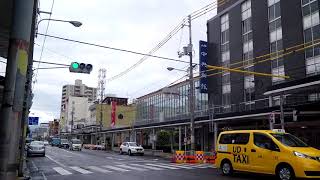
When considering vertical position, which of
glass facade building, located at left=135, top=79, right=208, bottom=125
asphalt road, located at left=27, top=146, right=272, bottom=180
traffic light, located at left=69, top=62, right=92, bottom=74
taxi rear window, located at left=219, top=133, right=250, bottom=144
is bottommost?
asphalt road, located at left=27, top=146, right=272, bottom=180

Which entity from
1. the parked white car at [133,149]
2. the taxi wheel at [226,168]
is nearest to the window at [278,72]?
the parked white car at [133,149]

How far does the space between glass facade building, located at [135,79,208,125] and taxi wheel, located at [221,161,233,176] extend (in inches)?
768

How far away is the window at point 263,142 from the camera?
15.3 meters

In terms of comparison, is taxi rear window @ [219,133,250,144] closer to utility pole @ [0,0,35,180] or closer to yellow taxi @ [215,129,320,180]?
yellow taxi @ [215,129,320,180]

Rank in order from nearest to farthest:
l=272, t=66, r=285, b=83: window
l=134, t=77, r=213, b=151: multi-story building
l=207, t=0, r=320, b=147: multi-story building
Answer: l=207, t=0, r=320, b=147: multi-story building < l=272, t=66, r=285, b=83: window < l=134, t=77, r=213, b=151: multi-story building

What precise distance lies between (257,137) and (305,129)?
1824 centimetres

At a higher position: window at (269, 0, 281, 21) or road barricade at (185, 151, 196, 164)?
window at (269, 0, 281, 21)

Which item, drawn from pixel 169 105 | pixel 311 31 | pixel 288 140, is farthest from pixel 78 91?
pixel 288 140

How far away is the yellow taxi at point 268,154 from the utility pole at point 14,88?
1110 centimetres

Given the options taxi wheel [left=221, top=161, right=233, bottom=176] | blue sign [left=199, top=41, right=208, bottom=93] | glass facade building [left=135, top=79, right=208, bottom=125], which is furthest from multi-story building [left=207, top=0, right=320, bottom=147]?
taxi wheel [left=221, top=161, right=233, bottom=176]

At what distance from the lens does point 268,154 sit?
602 inches

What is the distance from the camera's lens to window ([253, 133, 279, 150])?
15.3 meters

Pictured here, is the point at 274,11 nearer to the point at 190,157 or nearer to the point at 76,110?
the point at 190,157

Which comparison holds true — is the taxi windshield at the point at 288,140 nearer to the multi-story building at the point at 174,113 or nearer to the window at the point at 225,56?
the multi-story building at the point at 174,113
